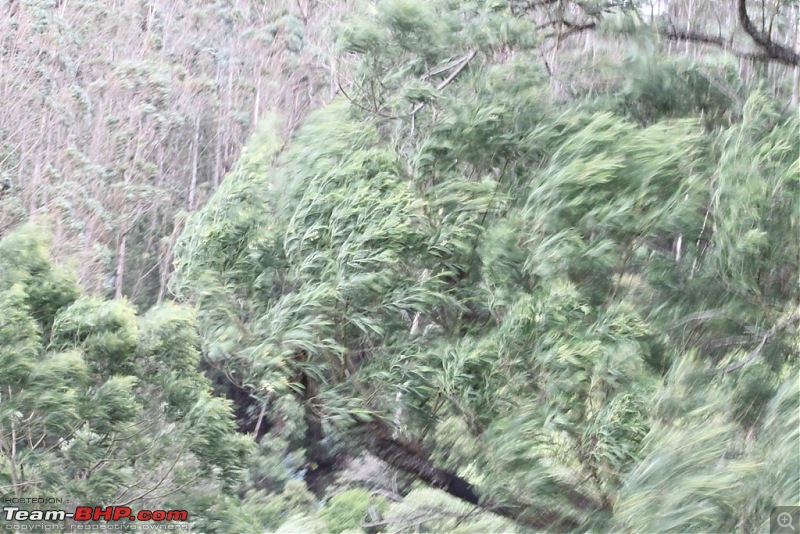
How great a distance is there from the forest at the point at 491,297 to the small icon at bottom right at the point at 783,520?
0.01 meters

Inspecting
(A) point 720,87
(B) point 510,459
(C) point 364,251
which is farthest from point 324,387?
(A) point 720,87

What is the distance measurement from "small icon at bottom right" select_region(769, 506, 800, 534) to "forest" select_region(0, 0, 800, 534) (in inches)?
0.6

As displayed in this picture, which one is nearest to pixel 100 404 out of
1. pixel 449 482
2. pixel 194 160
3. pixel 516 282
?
pixel 449 482

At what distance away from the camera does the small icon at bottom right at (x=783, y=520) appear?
1.88 meters

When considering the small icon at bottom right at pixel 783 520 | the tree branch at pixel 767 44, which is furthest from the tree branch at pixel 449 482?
the tree branch at pixel 767 44

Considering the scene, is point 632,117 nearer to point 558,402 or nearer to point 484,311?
point 484,311

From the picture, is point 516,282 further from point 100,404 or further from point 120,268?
point 120,268

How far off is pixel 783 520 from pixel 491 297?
1.41m

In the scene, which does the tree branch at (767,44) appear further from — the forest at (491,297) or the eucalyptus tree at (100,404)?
the eucalyptus tree at (100,404)

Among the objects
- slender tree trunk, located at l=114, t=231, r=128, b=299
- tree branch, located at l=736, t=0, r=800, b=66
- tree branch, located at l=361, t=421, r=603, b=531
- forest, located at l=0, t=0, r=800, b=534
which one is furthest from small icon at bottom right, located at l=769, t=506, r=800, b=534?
slender tree trunk, located at l=114, t=231, r=128, b=299

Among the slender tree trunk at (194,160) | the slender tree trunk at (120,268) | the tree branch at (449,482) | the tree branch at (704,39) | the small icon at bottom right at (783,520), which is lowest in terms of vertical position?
the slender tree trunk at (120,268)

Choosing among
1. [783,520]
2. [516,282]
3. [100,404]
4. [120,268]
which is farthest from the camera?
[120,268]

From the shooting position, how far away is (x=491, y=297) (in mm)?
3109

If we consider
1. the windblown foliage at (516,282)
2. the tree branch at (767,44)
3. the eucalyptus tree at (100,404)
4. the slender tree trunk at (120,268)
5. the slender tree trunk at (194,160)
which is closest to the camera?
the windblown foliage at (516,282)
